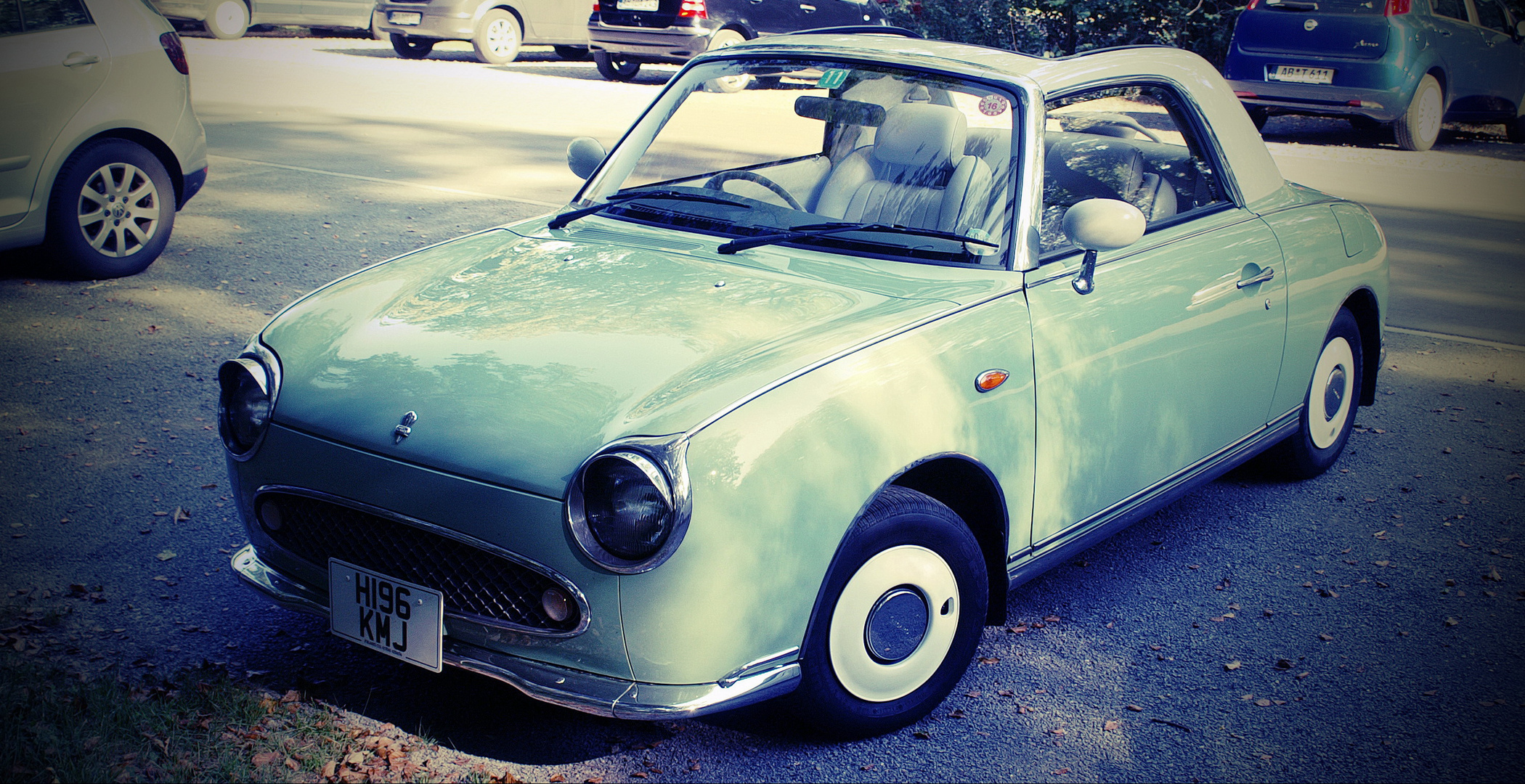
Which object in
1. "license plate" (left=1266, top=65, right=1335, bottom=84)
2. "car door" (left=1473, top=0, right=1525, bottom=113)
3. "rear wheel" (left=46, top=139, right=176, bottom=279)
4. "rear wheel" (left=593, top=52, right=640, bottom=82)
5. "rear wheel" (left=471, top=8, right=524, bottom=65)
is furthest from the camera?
"rear wheel" (left=471, top=8, right=524, bottom=65)

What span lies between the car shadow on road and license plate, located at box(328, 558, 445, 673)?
12084 mm

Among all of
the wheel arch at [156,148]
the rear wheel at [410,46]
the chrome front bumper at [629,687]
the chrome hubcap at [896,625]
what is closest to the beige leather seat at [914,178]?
the chrome hubcap at [896,625]

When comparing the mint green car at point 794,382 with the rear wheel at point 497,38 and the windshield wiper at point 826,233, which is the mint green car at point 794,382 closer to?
the windshield wiper at point 826,233

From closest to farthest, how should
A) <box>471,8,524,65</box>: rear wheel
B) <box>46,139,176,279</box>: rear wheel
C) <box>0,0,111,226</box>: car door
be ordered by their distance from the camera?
1. <box>0,0,111,226</box>: car door
2. <box>46,139,176,279</box>: rear wheel
3. <box>471,8,524,65</box>: rear wheel

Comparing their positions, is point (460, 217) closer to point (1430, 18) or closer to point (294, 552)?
point (294, 552)

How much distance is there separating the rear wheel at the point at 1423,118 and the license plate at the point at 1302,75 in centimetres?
86

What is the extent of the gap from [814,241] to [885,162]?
430 mm

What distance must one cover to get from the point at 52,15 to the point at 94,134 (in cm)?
63

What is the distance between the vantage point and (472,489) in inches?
90.7

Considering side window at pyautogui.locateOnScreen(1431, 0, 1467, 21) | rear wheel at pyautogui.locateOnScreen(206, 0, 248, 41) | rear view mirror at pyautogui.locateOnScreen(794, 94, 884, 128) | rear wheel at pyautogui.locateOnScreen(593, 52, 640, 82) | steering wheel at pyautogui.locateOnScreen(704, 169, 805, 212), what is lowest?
steering wheel at pyautogui.locateOnScreen(704, 169, 805, 212)

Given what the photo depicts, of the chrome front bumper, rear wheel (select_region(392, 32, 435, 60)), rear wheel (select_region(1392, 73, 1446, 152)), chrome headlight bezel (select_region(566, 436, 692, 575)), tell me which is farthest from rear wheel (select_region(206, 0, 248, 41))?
chrome headlight bezel (select_region(566, 436, 692, 575))

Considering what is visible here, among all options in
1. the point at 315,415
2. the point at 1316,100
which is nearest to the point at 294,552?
the point at 315,415

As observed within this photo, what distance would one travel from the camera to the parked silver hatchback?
19.2 ft

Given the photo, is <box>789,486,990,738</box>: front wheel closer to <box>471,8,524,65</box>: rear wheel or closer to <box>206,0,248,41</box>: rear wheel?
<box>471,8,524,65</box>: rear wheel
